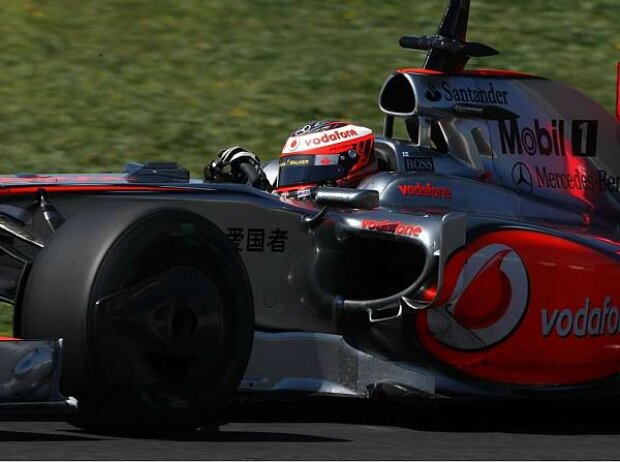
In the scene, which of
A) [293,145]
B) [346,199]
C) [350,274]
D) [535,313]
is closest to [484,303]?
[535,313]

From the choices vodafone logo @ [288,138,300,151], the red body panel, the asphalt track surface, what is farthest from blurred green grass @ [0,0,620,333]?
the red body panel

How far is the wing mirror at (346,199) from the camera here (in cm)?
668

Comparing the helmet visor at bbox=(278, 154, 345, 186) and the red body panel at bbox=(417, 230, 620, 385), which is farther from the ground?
the helmet visor at bbox=(278, 154, 345, 186)

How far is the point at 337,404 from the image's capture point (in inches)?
278

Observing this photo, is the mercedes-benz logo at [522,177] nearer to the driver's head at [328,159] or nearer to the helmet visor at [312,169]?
the driver's head at [328,159]

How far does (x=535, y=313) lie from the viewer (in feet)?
21.8

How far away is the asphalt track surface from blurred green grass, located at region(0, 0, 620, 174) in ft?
16.6

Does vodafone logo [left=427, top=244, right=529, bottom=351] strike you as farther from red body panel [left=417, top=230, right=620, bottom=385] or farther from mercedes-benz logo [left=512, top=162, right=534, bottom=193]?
mercedes-benz logo [left=512, top=162, right=534, bottom=193]

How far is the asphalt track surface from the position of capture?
5188 millimetres

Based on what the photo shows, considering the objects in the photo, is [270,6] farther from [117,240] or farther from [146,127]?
[117,240]

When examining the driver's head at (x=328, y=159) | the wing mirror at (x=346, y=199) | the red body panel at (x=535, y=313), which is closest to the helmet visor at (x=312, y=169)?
the driver's head at (x=328, y=159)

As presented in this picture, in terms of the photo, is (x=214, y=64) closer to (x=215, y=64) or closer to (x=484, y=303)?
(x=215, y=64)

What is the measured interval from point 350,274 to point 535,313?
78 centimetres

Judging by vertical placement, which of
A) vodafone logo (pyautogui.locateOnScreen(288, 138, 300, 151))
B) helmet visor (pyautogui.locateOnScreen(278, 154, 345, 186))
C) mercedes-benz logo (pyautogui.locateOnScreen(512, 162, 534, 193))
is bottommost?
mercedes-benz logo (pyautogui.locateOnScreen(512, 162, 534, 193))
